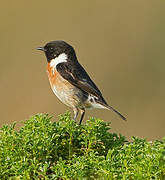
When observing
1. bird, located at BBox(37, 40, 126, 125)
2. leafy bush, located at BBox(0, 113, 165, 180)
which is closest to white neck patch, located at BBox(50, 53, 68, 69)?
bird, located at BBox(37, 40, 126, 125)

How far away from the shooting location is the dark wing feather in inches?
309

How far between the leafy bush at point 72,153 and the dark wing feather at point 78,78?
8.77 feet

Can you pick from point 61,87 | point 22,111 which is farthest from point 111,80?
point 61,87

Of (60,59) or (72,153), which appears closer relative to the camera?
(72,153)

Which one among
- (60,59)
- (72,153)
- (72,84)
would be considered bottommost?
(72,153)

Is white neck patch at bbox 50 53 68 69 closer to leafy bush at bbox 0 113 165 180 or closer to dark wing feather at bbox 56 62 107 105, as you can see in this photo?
dark wing feather at bbox 56 62 107 105

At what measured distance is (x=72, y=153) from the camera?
4738 mm

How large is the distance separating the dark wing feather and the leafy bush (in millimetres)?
2672

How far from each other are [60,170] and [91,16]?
12.6m

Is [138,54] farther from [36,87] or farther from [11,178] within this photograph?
[11,178]

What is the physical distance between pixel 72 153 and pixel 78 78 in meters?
3.26

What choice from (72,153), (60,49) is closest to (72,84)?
(60,49)

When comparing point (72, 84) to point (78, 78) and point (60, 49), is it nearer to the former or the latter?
point (78, 78)

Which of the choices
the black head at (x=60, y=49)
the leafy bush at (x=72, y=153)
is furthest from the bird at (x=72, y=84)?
the leafy bush at (x=72, y=153)
